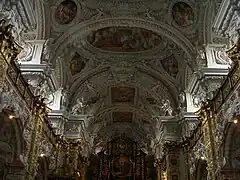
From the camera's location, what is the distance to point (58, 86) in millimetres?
19312

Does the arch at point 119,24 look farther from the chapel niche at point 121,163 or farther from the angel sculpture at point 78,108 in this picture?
the chapel niche at point 121,163

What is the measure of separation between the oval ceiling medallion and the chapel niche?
1400 cm

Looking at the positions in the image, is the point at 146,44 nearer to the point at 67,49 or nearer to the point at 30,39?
the point at 67,49

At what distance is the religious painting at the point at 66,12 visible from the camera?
15859mm

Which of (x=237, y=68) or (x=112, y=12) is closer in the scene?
(x=237, y=68)

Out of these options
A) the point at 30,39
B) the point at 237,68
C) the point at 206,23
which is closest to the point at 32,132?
the point at 30,39

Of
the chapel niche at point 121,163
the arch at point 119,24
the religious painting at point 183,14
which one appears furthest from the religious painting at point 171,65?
the chapel niche at point 121,163

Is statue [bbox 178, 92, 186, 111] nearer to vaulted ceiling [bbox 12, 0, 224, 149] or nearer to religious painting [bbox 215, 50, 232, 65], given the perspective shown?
vaulted ceiling [bbox 12, 0, 224, 149]

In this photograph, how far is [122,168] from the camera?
31.3m

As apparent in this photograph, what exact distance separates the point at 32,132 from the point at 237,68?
26.8ft

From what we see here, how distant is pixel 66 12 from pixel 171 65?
7143mm

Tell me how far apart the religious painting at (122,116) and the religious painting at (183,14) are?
40.8 ft

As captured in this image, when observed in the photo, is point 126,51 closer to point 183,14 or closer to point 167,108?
point 167,108

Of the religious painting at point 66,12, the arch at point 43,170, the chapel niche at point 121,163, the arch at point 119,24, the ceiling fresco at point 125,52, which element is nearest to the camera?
the arch at point 43,170
